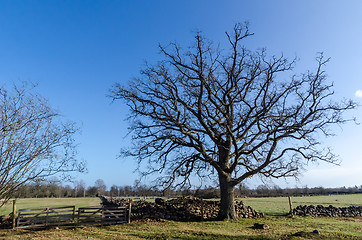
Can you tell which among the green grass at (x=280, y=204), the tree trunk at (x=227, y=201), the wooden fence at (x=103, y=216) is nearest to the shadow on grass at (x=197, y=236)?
the wooden fence at (x=103, y=216)

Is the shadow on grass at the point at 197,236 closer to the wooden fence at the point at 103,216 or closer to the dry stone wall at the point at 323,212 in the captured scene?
the wooden fence at the point at 103,216

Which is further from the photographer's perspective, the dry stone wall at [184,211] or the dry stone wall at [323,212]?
the dry stone wall at [323,212]

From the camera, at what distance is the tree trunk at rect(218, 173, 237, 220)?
Answer: 1543 cm

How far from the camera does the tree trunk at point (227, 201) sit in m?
15.4

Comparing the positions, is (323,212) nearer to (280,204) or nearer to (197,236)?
(280,204)

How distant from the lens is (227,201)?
15.6 m

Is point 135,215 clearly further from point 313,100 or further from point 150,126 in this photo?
point 313,100

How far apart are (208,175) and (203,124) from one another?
4151 mm

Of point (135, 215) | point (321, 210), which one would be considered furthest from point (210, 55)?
point (321, 210)

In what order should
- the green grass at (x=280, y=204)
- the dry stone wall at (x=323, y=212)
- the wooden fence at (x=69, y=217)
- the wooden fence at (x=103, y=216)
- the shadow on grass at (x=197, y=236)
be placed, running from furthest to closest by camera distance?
the green grass at (x=280, y=204) < the dry stone wall at (x=323, y=212) < the wooden fence at (x=103, y=216) < the wooden fence at (x=69, y=217) < the shadow on grass at (x=197, y=236)

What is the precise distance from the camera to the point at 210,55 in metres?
16.8

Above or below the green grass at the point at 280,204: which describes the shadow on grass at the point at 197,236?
above

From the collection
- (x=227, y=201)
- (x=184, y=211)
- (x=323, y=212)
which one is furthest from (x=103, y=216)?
→ (x=323, y=212)

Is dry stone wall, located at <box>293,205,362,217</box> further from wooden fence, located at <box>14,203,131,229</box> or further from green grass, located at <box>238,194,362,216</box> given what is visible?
wooden fence, located at <box>14,203,131,229</box>
